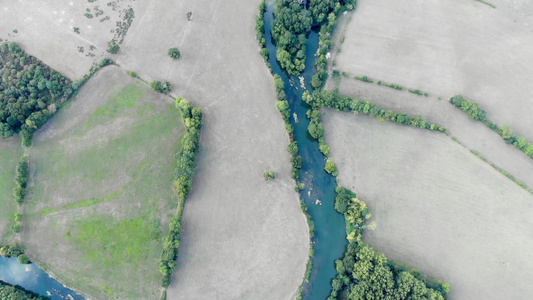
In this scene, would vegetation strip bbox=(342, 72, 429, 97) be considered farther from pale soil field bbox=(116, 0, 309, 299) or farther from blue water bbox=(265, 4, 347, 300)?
pale soil field bbox=(116, 0, 309, 299)

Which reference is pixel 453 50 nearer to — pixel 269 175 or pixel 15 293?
pixel 269 175

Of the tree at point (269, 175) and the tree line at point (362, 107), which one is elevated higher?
the tree line at point (362, 107)

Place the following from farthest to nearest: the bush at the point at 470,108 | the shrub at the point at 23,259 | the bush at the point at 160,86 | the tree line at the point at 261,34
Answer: the tree line at the point at 261,34
the bush at the point at 160,86
the bush at the point at 470,108
the shrub at the point at 23,259

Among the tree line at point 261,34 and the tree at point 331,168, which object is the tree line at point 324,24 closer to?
the tree line at point 261,34

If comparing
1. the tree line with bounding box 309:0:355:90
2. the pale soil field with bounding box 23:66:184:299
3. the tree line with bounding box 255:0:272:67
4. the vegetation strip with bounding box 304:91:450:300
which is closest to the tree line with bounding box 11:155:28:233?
the pale soil field with bounding box 23:66:184:299

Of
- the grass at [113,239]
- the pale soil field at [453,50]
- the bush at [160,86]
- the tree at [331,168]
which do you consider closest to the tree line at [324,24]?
the pale soil field at [453,50]

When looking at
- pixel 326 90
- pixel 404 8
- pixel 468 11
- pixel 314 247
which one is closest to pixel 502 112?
pixel 468 11

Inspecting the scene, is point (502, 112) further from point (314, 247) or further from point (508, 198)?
point (314, 247)
